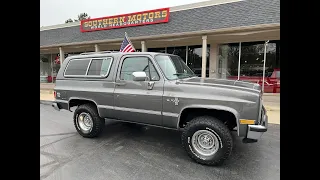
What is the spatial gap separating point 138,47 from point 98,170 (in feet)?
38.2

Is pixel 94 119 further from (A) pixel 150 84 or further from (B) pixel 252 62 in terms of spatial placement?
(B) pixel 252 62

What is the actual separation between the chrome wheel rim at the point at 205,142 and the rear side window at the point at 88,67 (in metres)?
2.38

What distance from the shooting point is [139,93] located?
4090mm

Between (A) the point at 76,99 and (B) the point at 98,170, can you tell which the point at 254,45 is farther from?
(B) the point at 98,170

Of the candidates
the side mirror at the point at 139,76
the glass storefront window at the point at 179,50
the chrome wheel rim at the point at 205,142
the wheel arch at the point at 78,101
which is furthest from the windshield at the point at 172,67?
the glass storefront window at the point at 179,50

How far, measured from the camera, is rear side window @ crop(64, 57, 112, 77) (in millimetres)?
4633

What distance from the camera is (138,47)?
557 inches

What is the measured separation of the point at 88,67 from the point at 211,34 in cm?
712

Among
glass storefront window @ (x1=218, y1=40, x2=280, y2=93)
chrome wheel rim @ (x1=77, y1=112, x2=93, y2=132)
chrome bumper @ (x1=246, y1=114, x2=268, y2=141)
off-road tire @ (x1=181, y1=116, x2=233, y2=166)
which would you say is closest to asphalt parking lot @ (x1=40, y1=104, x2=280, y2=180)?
off-road tire @ (x1=181, y1=116, x2=233, y2=166)

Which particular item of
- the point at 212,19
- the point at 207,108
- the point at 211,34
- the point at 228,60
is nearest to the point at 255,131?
the point at 207,108

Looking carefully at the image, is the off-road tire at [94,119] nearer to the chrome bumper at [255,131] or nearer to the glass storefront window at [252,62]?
the chrome bumper at [255,131]

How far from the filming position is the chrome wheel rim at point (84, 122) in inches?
194

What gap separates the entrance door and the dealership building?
6.59 m

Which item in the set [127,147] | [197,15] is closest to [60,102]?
[127,147]
